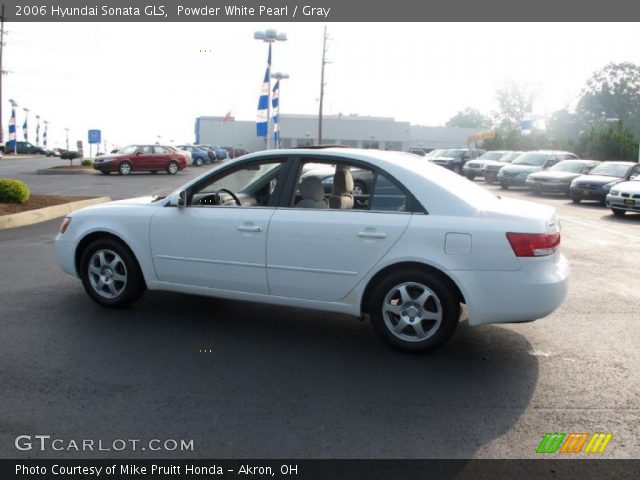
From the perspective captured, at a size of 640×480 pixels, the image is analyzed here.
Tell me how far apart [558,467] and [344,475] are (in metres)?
1.13

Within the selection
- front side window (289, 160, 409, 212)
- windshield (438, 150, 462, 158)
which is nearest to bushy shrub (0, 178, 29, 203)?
front side window (289, 160, 409, 212)

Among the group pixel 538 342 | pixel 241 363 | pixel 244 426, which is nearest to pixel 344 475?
pixel 244 426

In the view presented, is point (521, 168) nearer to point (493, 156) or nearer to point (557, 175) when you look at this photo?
point (557, 175)

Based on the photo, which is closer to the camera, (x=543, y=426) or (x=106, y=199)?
(x=543, y=426)

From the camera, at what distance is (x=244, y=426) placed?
3574 millimetres

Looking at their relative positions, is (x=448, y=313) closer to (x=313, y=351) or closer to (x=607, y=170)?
(x=313, y=351)

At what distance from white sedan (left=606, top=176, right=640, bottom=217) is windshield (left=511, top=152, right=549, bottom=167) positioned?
1027 cm

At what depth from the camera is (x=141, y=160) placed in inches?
1230

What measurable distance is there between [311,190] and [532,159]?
2419 cm

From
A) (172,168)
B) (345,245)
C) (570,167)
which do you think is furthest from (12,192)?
(570,167)

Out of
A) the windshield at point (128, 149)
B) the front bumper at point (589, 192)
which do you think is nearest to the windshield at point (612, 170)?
the front bumper at point (589, 192)

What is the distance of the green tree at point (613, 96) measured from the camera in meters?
98.2

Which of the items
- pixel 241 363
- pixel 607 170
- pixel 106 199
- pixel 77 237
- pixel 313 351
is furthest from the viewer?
pixel 607 170

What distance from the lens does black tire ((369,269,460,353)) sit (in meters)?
4.68
